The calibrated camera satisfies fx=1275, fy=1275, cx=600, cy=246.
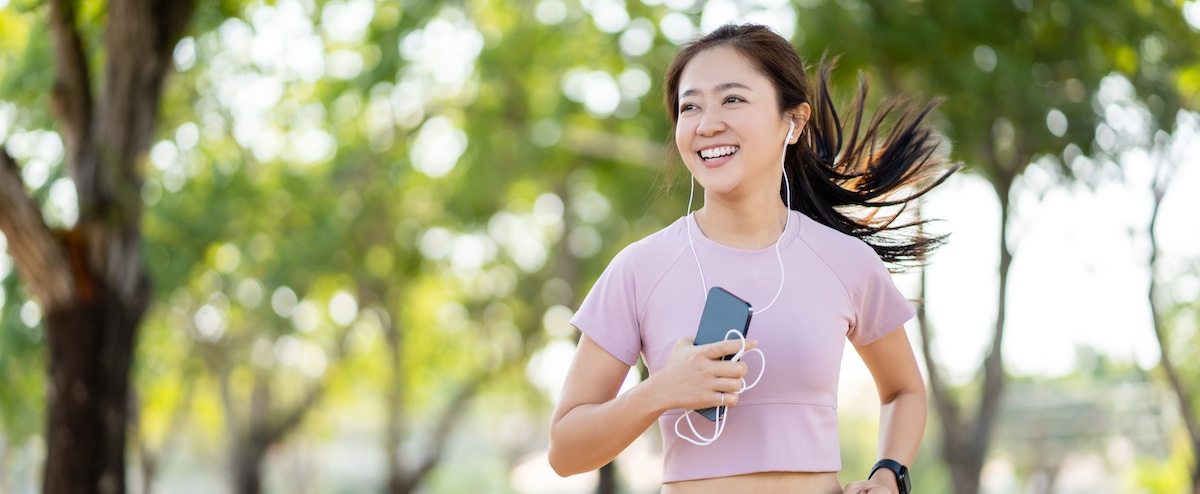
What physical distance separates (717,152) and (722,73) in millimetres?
163

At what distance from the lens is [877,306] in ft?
8.84

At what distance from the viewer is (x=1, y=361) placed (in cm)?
1455

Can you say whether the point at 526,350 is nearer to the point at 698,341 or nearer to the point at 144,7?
the point at 144,7

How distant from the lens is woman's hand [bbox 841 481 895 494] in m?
2.51

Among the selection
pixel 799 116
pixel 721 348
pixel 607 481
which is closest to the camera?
pixel 721 348

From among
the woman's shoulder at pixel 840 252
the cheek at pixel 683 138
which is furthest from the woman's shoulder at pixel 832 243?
the cheek at pixel 683 138

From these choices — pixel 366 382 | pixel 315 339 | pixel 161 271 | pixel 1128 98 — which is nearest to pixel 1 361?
pixel 161 271

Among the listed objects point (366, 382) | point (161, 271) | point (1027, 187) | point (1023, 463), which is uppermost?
point (1027, 187)

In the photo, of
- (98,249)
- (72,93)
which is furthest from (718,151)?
(72,93)

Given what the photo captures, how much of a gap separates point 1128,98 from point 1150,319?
2.75 metres

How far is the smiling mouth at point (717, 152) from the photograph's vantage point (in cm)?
254

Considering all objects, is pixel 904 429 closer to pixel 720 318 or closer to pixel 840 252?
pixel 840 252

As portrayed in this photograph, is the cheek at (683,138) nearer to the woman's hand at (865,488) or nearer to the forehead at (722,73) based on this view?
the forehead at (722,73)

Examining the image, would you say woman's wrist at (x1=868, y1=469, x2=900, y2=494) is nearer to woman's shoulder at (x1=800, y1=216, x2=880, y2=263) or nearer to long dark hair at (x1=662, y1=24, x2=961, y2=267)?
woman's shoulder at (x1=800, y1=216, x2=880, y2=263)
